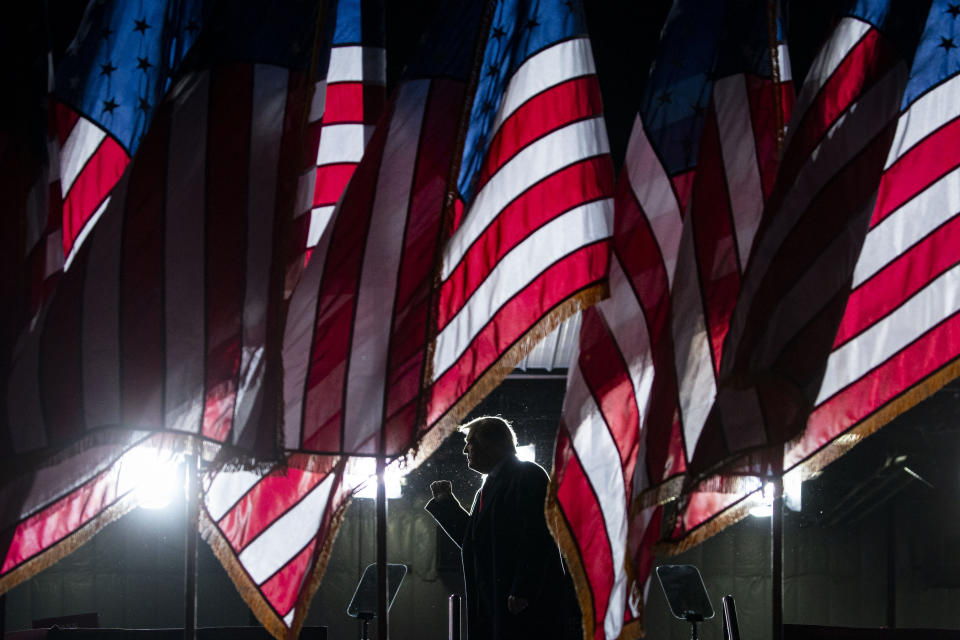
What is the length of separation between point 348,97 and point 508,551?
6.48ft

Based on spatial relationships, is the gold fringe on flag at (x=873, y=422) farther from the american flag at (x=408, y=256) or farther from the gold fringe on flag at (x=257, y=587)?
the gold fringe on flag at (x=257, y=587)

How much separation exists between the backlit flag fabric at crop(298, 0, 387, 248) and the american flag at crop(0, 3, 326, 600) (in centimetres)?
82

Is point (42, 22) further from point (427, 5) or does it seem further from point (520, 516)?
point (427, 5)

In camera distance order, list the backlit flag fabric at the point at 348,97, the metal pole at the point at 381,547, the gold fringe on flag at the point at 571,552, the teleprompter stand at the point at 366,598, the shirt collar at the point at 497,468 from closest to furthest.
Result: the metal pole at the point at 381,547 < the gold fringe on flag at the point at 571,552 < the backlit flag fabric at the point at 348,97 < the shirt collar at the point at 497,468 < the teleprompter stand at the point at 366,598

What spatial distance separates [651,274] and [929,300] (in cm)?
94

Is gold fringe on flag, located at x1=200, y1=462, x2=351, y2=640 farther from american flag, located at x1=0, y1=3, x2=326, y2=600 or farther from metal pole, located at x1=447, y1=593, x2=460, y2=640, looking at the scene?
metal pole, located at x1=447, y1=593, x2=460, y2=640

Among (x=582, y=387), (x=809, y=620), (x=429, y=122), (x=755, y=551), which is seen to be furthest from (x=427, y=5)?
(x=809, y=620)

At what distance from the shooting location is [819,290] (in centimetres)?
304

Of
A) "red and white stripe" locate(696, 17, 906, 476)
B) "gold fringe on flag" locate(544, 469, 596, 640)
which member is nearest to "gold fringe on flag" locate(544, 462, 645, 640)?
"gold fringe on flag" locate(544, 469, 596, 640)

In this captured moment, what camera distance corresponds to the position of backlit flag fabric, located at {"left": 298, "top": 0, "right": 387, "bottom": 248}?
4148mm

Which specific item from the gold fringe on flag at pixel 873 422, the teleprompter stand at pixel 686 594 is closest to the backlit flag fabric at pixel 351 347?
the gold fringe on flag at pixel 873 422

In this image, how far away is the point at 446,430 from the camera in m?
3.59

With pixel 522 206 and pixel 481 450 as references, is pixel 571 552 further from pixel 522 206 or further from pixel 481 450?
pixel 522 206

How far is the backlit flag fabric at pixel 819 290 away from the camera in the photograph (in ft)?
9.67
